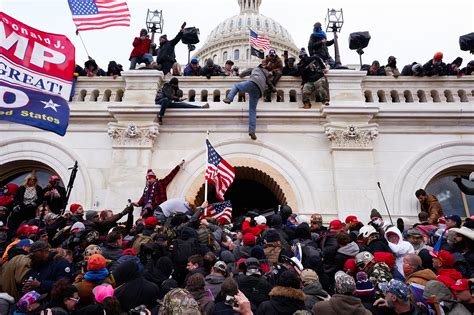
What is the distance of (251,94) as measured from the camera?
1178cm

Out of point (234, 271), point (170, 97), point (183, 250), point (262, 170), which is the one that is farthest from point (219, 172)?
point (234, 271)

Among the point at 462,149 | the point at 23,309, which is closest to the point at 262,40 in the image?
the point at 462,149

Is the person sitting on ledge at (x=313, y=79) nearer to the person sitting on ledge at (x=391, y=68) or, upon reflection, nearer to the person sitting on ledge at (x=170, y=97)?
the person sitting on ledge at (x=391, y=68)

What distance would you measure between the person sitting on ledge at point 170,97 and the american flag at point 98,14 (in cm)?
290

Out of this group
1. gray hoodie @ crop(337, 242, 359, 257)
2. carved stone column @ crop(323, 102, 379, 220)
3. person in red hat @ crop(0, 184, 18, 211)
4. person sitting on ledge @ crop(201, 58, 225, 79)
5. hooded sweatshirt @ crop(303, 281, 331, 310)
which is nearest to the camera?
hooded sweatshirt @ crop(303, 281, 331, 310)

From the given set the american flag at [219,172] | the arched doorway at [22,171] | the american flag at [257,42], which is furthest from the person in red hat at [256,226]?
the american flag at [257,42]

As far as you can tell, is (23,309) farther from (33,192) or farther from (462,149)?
(462,149)

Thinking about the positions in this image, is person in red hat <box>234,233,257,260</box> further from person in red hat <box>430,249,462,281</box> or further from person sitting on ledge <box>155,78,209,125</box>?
person sitting on ledge <box>155,78,209,125</box>

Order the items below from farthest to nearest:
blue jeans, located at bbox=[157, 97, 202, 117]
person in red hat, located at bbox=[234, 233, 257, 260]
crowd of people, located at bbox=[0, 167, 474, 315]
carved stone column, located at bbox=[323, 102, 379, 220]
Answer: blue jeans, located at bbox=[157, 97, 202, 117] → carved stone column, located at bbox=[323, 102, 379, 220] → person in red hat, located at bbox=[234, 233, 257, 260] → crowd of people, located at bbox=[0, 167, 474, 315]

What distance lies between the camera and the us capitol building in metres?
11.3

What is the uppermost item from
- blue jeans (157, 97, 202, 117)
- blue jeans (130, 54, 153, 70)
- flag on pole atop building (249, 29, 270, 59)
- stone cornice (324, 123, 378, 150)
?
flag on pole atop building (249, 29, 270, 59)

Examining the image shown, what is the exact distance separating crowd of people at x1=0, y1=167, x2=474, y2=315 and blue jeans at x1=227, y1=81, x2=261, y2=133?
13.7ft

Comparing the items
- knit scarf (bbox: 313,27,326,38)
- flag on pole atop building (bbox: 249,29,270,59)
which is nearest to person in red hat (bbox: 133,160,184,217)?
knit scarf (bbox: 313,27,326,38)

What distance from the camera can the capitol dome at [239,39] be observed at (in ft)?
223
